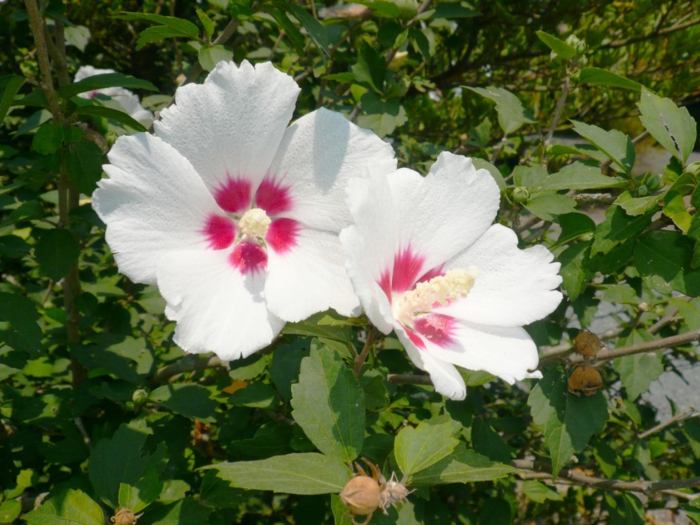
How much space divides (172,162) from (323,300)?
15.1 inches

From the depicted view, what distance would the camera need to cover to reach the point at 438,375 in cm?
108

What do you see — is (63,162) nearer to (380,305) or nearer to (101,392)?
(101,392)

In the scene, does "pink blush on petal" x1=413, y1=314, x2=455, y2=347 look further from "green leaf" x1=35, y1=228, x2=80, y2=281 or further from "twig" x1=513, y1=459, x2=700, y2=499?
"green leaf" x1=35, y1=228, x2=80, y2=281

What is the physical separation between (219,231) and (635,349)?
3.31ft

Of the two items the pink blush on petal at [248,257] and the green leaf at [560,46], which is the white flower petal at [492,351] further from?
the green leaf at [560,46]

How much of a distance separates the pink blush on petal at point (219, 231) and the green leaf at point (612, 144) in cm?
83

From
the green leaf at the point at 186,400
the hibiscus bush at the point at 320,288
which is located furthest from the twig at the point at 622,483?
the green leaf at the point at 186,400

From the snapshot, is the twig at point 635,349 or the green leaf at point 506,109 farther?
the green leaf at point 506,109

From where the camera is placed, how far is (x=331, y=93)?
258cm

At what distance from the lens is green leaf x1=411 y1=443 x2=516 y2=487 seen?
1.16 metres

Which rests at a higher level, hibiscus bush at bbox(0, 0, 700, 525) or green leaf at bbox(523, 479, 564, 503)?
hibiscus bush at bbox(0, 0, 700, 525)

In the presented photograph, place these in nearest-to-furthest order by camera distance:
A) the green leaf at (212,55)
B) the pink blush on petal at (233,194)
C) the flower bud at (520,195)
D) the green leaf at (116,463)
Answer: the pink blush on petal at (233,194) → the green leaf at (116,463) → the flower bud at (520,195) → the green leaf at (212,55)

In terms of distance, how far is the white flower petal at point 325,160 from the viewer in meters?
1.29

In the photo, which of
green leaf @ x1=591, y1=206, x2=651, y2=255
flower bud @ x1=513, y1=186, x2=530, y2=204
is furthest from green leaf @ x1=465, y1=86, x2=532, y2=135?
green leaf @ x1=591, y1=206, x2=651, y2=255
